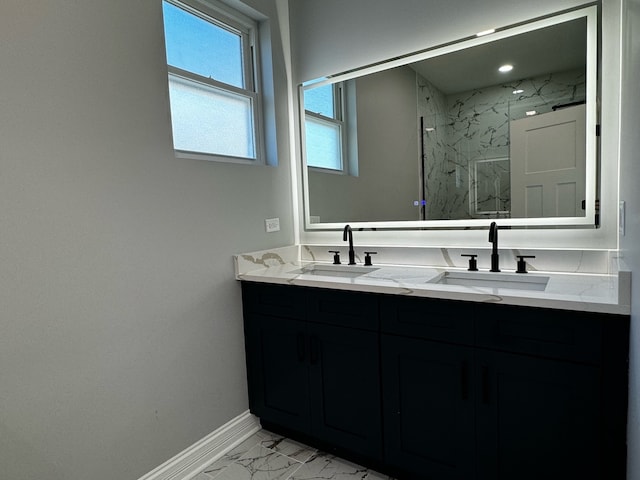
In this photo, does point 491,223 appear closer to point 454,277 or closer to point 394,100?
point 454,277

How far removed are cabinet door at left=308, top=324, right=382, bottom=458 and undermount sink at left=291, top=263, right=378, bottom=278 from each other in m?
0.45

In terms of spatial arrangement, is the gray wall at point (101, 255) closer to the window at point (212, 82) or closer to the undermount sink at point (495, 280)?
the window at point (212, 82)

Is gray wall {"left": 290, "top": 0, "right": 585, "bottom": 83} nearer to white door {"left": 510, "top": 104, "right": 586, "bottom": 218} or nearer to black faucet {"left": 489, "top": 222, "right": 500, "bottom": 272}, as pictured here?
white door {"left": 510, "top": 104, "right": 586, "bottom": 218}

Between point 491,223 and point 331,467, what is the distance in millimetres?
1428

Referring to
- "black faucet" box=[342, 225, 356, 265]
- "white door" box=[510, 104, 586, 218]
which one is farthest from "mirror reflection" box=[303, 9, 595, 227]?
"black faucet" box=[342, 225, 356, 265]

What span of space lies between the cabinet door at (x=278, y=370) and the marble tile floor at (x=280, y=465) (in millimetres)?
128

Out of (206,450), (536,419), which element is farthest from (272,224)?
(536,419)

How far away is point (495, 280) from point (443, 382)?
1.83ft

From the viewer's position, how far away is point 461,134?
6.30ft

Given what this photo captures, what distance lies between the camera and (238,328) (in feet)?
6.98

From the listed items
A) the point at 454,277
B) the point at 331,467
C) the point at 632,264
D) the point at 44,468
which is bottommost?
the point at 331,467

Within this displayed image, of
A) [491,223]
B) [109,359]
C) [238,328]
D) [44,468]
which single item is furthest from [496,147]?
[44,468]

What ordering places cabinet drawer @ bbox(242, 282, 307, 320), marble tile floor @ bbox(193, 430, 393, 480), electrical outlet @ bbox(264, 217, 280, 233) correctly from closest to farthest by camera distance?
marble tile floor @ bbox(193, 430, 393, 480) < cabinet drawer @ bbox(242, 282, 307, 320) < electrical outlet @ bbox(264, 217, 280, 233)

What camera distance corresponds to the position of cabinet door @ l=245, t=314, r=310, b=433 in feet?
6.35
